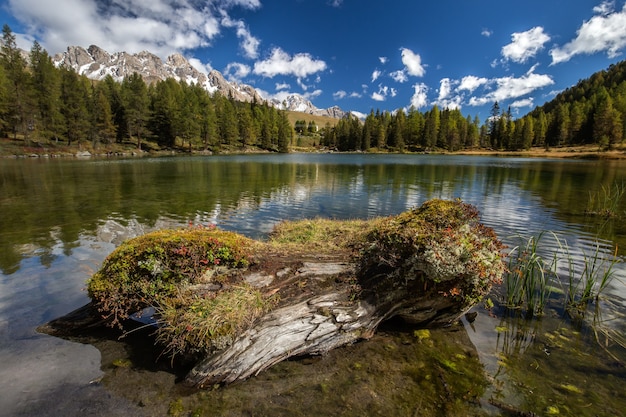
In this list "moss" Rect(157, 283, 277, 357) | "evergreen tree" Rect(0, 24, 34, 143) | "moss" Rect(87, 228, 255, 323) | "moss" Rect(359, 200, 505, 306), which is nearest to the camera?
"moss" Rect(157, 283, 277, 357)

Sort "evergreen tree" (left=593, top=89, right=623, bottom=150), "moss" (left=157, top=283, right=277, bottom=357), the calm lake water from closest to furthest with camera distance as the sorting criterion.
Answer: the calm lake water, "moss" (left=157, top=283, right=277, bottom=357), "evergreen tree" (left=593, top=89, right=623, bottom=150)

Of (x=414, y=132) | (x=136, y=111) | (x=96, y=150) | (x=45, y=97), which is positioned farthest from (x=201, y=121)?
(x=414, y=132)

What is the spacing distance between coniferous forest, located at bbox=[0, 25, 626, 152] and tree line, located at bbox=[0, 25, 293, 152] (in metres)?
0.30

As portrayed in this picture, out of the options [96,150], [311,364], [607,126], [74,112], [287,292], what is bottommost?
[311,364]

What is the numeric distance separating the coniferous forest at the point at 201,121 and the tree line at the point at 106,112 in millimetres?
300

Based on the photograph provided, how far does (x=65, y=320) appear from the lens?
690cm

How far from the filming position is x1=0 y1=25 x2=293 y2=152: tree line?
76.6 metres

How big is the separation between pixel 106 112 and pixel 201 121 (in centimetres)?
3364

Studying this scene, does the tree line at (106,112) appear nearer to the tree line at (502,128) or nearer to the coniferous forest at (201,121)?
the coniferous forest at (201,121)

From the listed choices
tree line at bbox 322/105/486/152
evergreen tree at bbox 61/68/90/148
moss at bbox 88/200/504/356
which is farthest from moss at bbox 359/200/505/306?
tree line at bbox 322/105/486/152

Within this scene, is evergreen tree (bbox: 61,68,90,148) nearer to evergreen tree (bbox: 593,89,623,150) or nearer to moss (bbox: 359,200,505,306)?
moss (bbox: 359,200,505,306)

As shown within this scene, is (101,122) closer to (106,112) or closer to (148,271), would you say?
(106,112)

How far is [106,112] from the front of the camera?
91.1 meters

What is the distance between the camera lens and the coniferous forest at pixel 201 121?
79.4 m
